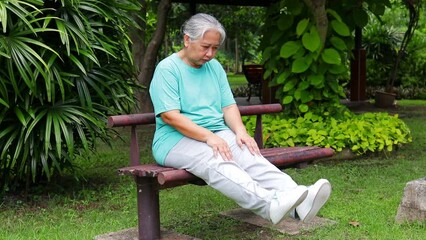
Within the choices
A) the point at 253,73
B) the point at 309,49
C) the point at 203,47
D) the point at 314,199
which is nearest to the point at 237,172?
the point at 314,199

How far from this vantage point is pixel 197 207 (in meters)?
4.27

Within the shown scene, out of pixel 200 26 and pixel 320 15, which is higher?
pixel 320 15

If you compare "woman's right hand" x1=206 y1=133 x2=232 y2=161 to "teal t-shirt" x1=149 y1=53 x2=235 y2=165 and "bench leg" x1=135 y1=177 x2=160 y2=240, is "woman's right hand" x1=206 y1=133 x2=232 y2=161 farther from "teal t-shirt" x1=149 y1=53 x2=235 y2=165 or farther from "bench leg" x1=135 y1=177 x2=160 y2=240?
"bench leg" x1=135 y1=177 x2=160 y2=240

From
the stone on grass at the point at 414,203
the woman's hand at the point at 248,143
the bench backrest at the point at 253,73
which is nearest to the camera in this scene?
the woman's hand at the point at 248,143

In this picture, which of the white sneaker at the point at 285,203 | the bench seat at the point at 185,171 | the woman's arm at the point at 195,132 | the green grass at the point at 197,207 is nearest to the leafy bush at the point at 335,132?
the green grass at the point at 197,207

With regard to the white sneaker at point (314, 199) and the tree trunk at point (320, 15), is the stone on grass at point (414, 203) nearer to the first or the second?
the white sneaker at point (314, 199)

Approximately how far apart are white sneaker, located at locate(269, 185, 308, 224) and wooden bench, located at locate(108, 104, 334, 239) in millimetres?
488

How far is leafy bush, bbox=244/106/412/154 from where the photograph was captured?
19.4 feet

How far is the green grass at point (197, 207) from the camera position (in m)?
3.64

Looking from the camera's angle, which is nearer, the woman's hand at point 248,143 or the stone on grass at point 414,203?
the woman's hand at point 248,143

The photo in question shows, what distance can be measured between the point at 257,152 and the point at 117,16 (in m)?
1.97

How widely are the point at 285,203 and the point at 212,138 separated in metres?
0.56

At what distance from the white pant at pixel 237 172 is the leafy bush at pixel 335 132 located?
2.62 metres

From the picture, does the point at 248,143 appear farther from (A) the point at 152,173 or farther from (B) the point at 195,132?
(A) the point at 152,173
